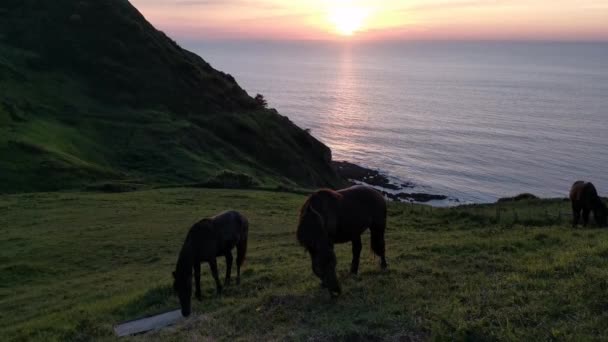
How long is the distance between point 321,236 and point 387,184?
71.6 metres

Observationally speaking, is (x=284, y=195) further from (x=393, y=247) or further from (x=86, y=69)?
(x=86, y=69)

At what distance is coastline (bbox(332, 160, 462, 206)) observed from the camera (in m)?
74.4

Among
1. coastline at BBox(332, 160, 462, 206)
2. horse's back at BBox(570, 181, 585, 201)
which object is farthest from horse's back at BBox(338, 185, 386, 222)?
coastline at BBox(332, 160, 462, 206)

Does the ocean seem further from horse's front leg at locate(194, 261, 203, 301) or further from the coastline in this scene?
horse's front leg at locate(194, 261, 203, 301)

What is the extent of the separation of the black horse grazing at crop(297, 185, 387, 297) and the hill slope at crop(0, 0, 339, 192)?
108ft

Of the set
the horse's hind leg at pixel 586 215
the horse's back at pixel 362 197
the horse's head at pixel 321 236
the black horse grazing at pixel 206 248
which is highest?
the horse's back at pixel 362 197

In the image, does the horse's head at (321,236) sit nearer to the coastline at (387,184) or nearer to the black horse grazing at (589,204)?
the black horse grazing at (589,204)

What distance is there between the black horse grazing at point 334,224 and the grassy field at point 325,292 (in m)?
0.65

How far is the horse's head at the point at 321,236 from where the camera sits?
11188 mm

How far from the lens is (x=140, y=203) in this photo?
35594 mm

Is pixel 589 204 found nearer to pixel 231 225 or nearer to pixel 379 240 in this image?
pixel 379 240

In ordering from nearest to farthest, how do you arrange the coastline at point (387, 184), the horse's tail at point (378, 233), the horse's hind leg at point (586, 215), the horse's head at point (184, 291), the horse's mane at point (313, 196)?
the horse's mane at point (313, 196), the horse's head at point (184, 291), the horse's tail at point (378, 233), the horse's hind leg at point (586, 215), the coastline at point (387, 184)

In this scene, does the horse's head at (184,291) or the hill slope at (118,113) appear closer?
the horse's head at (184,291)

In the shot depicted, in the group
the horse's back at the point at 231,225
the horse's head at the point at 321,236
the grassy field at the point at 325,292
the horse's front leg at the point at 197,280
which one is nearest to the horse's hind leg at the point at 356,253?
the grassy field at the point at 325,292
